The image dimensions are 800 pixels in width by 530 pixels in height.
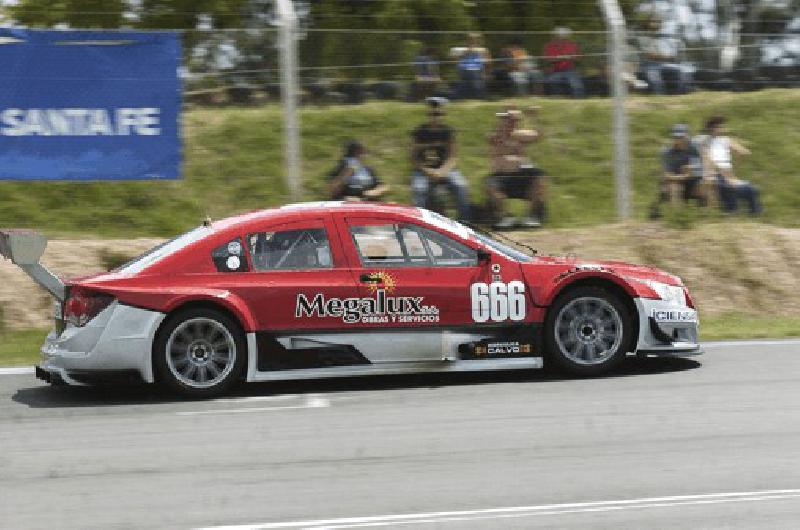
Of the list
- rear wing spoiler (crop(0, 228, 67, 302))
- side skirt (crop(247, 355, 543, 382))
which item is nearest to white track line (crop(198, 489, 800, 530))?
side skirt (crop(247, 355, 543, 382))

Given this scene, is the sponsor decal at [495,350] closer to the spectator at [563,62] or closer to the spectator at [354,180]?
the spectator at [354,180]

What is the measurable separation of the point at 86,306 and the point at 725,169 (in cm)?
865

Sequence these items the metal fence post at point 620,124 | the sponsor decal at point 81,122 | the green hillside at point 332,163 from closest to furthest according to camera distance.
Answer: the sponsor decal at point 81,122, the green hillside at point 332,163, the metal fence post at point 620,124

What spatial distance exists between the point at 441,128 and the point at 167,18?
24.5 feet

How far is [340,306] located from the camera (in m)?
9.59

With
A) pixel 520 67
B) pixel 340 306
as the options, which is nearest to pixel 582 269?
pixel 340 306

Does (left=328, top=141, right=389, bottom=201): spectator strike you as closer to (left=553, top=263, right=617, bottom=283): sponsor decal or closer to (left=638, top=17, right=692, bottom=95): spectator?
(left=638, top=17, right=692, bottom=95): spectator

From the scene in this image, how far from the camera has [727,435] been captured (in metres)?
7.79

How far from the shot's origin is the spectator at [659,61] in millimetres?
15828

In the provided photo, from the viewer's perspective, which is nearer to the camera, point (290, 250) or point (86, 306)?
point (86, 306)

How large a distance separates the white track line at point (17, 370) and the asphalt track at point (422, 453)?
1.36 feet

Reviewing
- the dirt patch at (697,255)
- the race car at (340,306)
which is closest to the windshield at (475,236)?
the race car at (340,306)

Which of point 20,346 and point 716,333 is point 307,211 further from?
point 716,333

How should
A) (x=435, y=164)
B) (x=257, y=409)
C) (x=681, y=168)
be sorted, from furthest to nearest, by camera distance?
(x=681, y=168) → (x=435, y=164) → (x=257, y=409)
